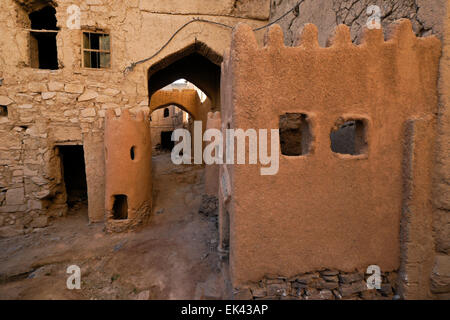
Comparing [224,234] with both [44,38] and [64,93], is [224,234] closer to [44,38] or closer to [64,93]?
[64,93]

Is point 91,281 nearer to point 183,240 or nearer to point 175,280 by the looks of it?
point 175,280

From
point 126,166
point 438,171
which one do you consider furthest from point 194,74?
point 438,171

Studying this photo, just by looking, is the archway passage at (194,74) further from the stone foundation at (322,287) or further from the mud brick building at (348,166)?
the stone foundation at (322,287)

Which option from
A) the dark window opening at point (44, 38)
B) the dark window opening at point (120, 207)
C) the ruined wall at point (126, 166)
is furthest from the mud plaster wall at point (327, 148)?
the dark window opening at point (44, 38)

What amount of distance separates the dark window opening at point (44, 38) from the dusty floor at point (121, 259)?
4252 mm

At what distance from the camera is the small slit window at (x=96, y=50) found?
5.70 meters

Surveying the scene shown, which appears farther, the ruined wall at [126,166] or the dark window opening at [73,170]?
the dark window opening at [73,170]

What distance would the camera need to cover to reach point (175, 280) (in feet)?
11.6

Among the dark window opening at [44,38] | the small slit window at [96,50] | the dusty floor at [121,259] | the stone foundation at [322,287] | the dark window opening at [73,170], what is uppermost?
the dark window opening at [44,38]

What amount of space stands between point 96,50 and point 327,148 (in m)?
5.85

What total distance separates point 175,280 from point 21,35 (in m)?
6.31

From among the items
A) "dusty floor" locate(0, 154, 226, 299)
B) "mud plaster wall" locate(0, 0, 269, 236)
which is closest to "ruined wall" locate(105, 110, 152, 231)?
"dusty floor" locate(0, 154, 226, 299)

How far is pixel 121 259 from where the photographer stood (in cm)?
416

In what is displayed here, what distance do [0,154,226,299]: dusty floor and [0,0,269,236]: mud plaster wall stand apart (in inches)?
34.6
